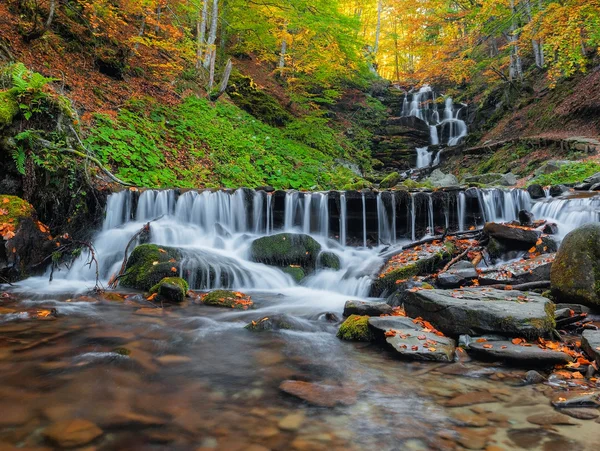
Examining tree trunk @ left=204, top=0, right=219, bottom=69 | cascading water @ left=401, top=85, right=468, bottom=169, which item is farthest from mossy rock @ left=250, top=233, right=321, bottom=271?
cascading water @ left=401, top=85, right=468, bottom=169

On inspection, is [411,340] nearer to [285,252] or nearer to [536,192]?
[285,252]

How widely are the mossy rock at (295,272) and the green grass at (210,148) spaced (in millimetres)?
4689

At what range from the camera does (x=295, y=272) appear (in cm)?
805

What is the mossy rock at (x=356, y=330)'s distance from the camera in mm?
4434

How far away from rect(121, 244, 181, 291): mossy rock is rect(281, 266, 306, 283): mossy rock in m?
2.26

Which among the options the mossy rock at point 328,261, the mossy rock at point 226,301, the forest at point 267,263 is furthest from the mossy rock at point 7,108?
the mossy rock at point 328,261

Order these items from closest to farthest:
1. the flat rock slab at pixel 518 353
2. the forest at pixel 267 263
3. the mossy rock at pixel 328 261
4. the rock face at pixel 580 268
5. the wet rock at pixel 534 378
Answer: the forest at pixel 267 263
the wet rock at pixel 534 378
the flat rock slab at pixel 518 353
the rock face at pixel 580 268
the mossy rock at pixel 328 261

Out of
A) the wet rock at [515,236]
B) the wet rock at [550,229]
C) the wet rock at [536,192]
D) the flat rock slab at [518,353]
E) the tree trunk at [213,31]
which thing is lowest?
the flat rock slab at [518,353]

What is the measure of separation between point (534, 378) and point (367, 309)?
2.26 m

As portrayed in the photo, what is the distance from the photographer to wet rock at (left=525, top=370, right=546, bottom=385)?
3.12 metres

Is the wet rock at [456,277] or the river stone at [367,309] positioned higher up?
the wet rock at [456,277]

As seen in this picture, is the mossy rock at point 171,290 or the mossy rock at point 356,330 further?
the mossy rock at point 171,290

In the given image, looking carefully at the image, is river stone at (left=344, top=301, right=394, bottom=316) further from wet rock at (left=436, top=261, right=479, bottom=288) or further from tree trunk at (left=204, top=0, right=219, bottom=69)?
tree trunk at (left=204, top=0, right=219, bottom=69)

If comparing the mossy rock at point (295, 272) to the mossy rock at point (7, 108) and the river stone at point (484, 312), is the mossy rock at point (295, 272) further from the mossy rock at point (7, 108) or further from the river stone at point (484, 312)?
the mossy rock at point (7, 108)
